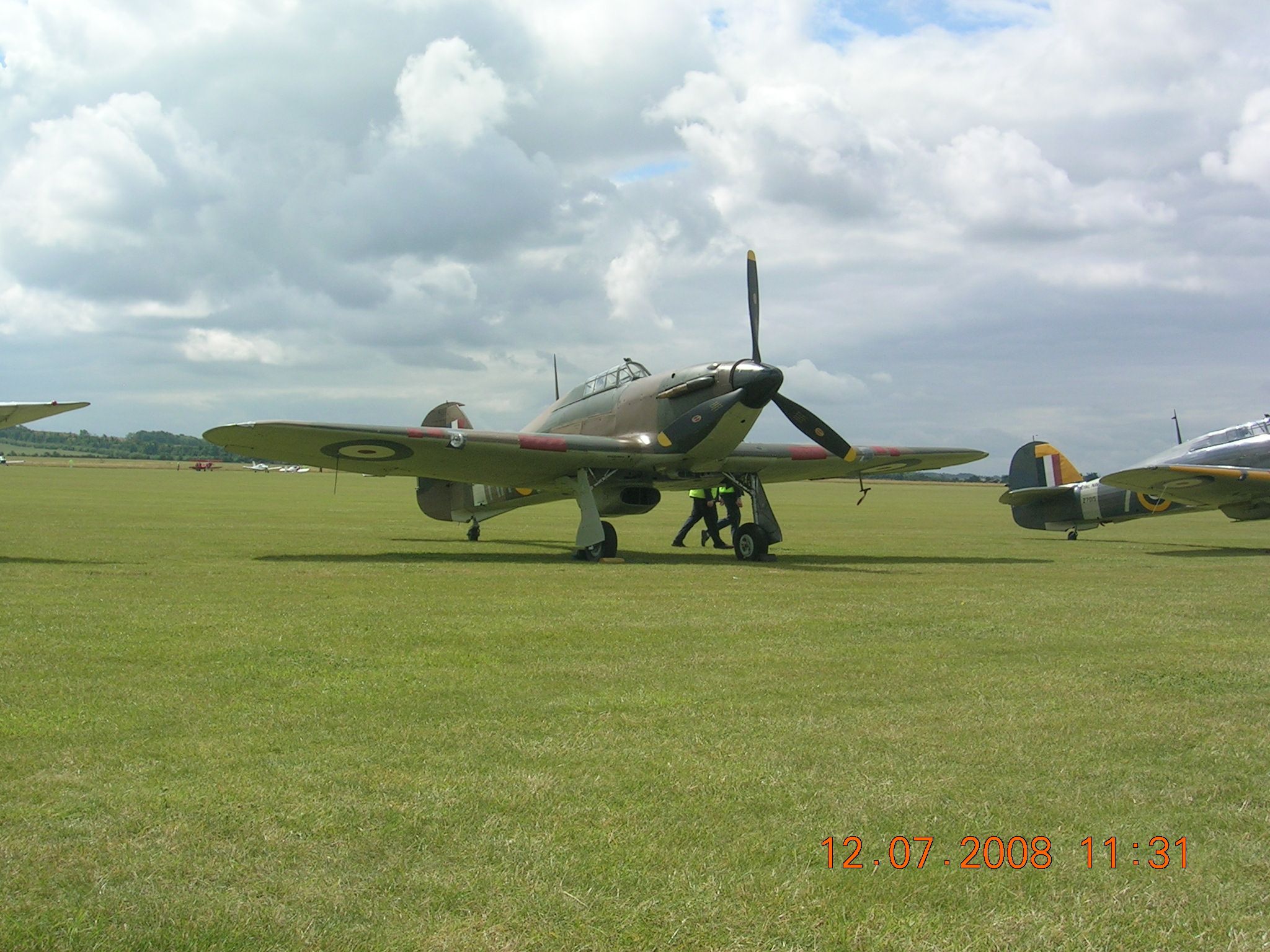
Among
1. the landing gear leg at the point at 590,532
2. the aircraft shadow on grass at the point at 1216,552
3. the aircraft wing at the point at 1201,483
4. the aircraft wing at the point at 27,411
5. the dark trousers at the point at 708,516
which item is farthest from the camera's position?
the dark trousers at the point at 708,516

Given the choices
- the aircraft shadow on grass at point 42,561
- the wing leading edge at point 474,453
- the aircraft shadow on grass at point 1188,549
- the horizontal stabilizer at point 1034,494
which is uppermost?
the wing leading edge at point 474,453

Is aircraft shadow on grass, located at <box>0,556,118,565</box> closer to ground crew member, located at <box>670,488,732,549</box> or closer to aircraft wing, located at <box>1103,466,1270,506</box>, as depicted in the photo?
ground crew member, located at <box>670,488,732,549</box>

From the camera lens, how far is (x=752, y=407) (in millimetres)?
15078

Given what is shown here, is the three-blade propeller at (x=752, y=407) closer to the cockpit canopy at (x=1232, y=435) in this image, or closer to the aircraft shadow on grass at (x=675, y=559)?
the aircraft shadow on grass at (x=675, y=559)

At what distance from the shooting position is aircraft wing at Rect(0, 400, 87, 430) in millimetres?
12531

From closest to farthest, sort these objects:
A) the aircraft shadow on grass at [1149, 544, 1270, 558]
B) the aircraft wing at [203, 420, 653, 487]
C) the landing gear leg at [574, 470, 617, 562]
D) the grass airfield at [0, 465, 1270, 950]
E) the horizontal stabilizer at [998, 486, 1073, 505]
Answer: the grass airfield at [0, 465, 1270, 950] < the aircraft wing at [203, 420, 653, 487] < the landing gear leg at [574, 470, 617, 562] < the aircraft shadow on grass at [1149, 544, 1270, 558] < the horizontal stabilizer at [998, 486, 1073, 505]

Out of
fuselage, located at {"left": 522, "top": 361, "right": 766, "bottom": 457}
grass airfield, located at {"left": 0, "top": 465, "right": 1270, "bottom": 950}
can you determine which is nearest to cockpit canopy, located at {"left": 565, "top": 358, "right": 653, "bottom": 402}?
fuselage, located at {"left": 522, "top": 361, "right": 766, "bottom": 457}

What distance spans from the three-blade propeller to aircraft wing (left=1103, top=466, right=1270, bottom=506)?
7.09m

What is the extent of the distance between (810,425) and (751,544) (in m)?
2.16

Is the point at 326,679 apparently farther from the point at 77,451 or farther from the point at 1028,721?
the point at 77,451

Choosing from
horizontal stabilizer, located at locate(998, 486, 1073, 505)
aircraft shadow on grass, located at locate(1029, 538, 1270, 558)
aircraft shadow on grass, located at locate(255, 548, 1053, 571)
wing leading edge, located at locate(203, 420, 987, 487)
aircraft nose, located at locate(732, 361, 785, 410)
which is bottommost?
aircraft shadow on grass, located at locate(1029, 538, 1270, 558)

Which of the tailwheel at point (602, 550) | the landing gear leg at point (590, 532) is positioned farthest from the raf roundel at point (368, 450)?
the tailwheel at point (602, 550)

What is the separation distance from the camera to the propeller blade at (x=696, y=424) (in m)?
15.1

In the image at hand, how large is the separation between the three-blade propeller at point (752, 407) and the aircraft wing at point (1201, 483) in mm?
7089
